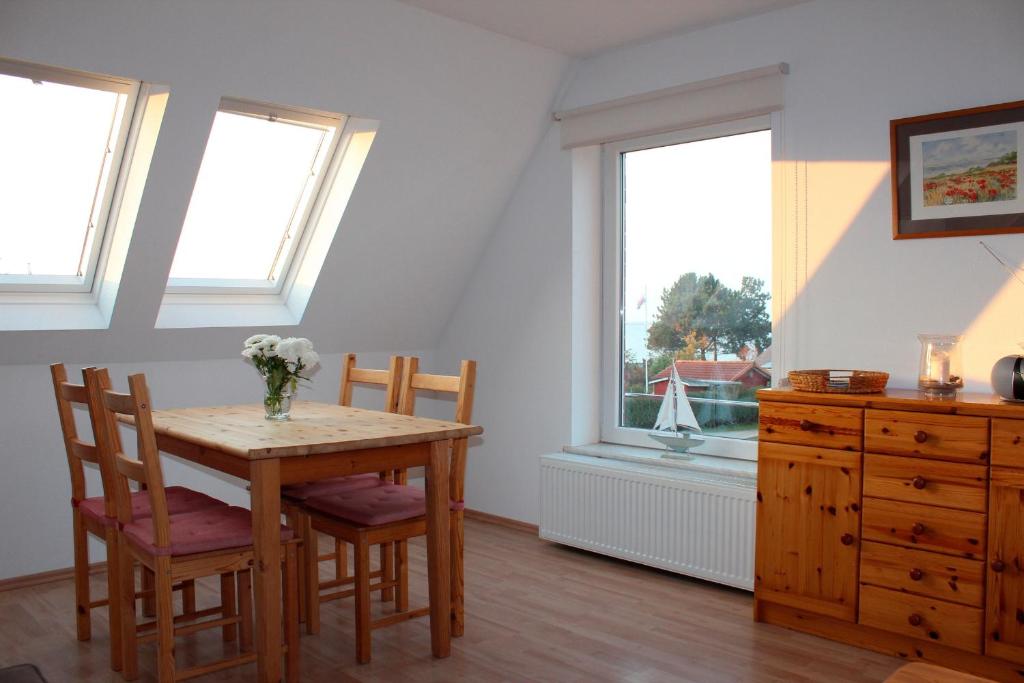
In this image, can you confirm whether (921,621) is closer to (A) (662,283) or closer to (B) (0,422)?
(A) (662,283)

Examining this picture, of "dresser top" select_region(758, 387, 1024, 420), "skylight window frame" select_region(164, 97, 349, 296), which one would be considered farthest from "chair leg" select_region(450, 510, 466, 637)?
"skylight window frame" select_region(164, 97, 349, 296)

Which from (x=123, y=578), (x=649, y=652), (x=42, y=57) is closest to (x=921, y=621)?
(x=649, y=652)

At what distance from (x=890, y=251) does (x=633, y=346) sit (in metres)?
1.42

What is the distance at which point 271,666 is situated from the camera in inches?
98.7

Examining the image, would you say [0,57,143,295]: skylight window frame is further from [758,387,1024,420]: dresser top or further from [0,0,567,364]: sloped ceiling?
[758,387,1024,420]: dresser top

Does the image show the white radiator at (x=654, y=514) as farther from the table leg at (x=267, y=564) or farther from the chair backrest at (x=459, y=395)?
the table leg at (x=267, y=564)

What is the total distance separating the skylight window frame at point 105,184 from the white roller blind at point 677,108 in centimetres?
199

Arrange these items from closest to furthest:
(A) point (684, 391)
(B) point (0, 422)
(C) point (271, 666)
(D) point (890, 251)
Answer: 1. (C) point (271, 666)
2. (D) point (890, 251)
3. (B) point (0, 422)
4. (A) point (684, 391)

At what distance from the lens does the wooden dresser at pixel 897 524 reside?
2672 mm

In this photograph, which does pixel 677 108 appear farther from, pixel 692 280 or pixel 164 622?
pixel 164 622

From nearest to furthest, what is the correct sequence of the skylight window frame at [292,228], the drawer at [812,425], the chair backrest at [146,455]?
1. the chair backrest at [146,455]
2. the drawer at [812,425]
3. the skylight window frame at [292,228]

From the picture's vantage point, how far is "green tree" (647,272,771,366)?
3867mm

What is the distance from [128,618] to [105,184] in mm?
1863

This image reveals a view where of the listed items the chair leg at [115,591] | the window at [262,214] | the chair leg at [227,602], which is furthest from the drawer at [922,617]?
the window at [262,214]
